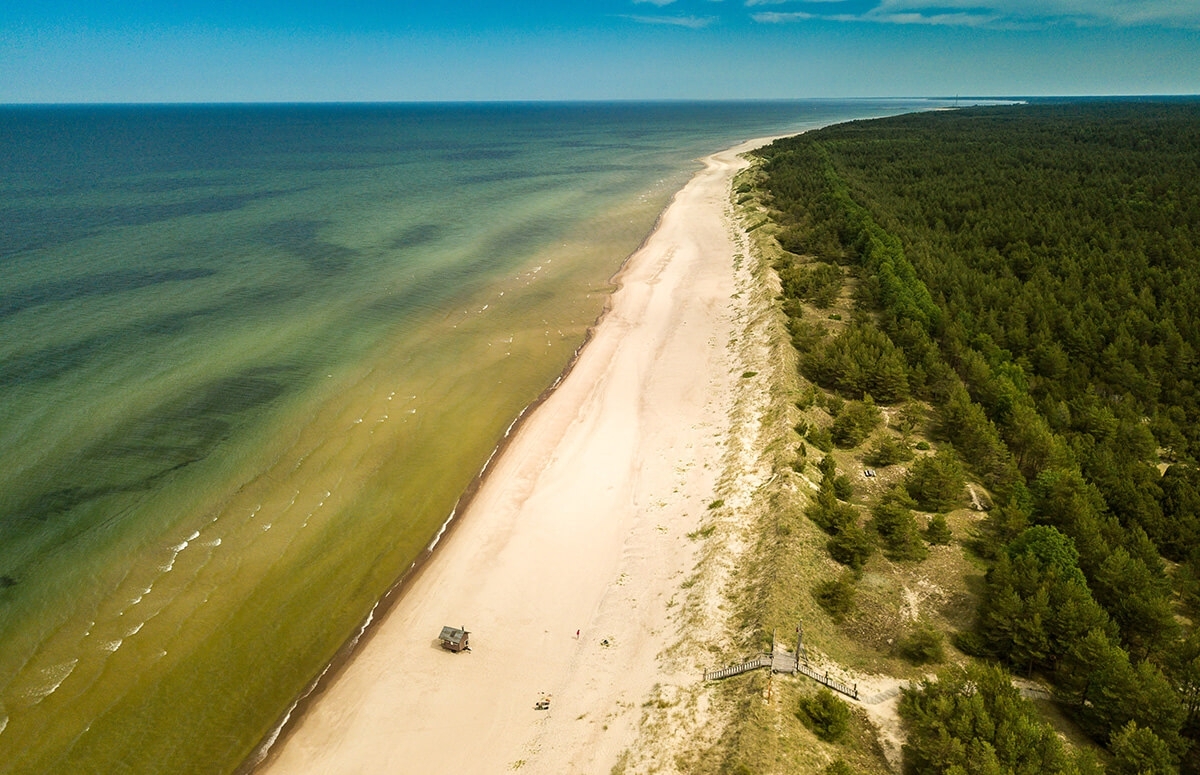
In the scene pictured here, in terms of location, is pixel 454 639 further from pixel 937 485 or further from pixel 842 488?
pixel 937 485

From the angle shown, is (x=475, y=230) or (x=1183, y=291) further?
(x=475, y=230)

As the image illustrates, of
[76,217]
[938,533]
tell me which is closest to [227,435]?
[938,533]

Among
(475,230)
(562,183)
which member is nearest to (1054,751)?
(475,230)

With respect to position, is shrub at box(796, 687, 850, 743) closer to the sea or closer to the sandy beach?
the sandy beach

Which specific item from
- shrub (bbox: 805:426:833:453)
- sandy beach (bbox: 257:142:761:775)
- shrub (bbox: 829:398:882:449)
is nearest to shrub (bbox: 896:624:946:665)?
sandy beach (bbox: 257:142:761:775)

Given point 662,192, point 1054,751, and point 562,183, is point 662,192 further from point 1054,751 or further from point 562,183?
point 1054,751

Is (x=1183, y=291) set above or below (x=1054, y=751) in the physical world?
above
